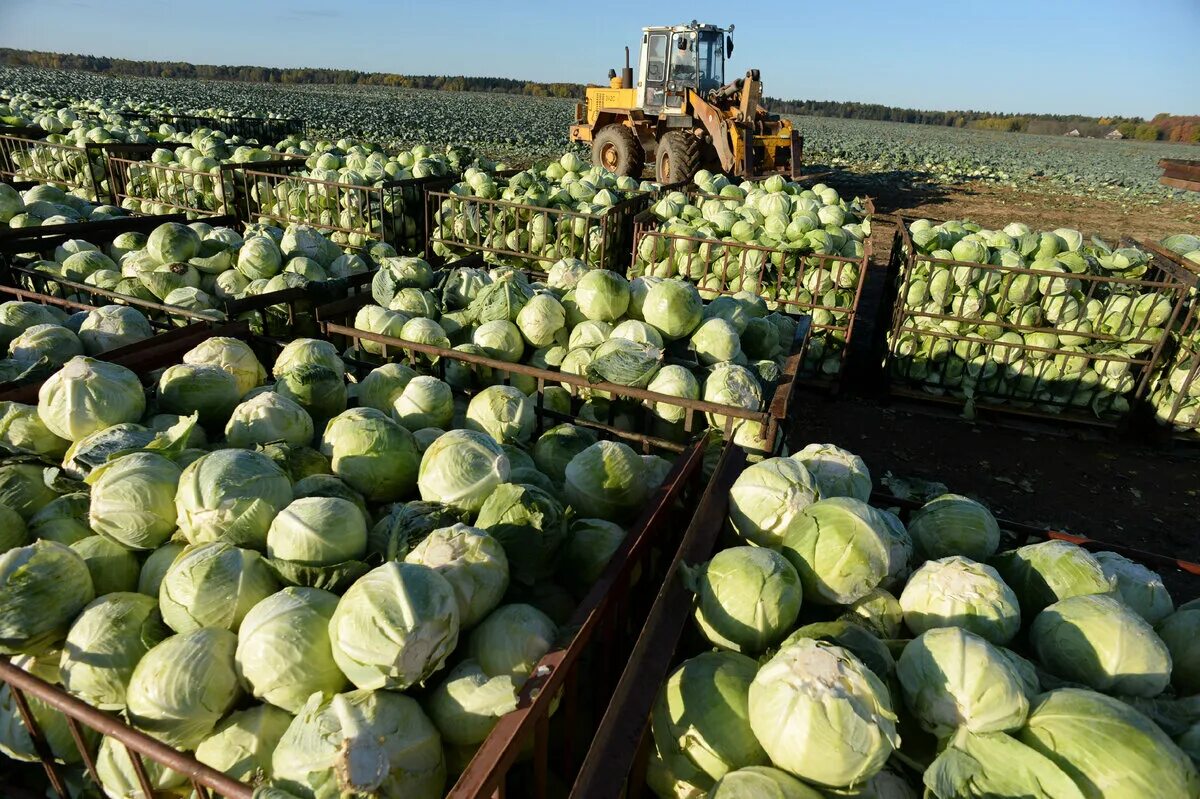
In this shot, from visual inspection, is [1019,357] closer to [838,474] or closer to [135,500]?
[838,474]

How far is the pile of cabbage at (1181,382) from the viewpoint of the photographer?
6.07 m

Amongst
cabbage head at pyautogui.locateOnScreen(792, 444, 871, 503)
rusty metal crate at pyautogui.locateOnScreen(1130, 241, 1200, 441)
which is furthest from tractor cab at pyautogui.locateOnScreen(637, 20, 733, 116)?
cabbage head at pyautogui.locateOnScreen(792, 444, 871, 503)

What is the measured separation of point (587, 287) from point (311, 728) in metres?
3.06

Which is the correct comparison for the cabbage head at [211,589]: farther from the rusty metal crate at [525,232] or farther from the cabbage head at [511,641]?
the rusty metal crate at [525,232]

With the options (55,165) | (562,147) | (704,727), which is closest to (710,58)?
(55,165)

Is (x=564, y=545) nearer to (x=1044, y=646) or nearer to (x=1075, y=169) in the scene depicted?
(x=1044, y=646)

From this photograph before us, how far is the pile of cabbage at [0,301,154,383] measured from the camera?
129 inches

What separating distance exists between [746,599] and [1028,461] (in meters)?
5.79

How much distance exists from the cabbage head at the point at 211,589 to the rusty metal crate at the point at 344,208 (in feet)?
20.6

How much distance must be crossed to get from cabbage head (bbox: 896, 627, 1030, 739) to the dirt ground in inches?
173

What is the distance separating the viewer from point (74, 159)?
10094 millimetres

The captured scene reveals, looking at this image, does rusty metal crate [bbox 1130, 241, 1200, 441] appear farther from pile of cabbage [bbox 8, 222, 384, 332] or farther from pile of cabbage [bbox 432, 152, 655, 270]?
pile of cabbage [bbox 8, 222, 384, 332]

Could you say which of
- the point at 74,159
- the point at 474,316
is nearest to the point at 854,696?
the point at 474,316

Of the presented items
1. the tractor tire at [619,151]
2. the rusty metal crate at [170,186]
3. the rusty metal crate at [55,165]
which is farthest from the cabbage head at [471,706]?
the tractor tire at [619,151]
